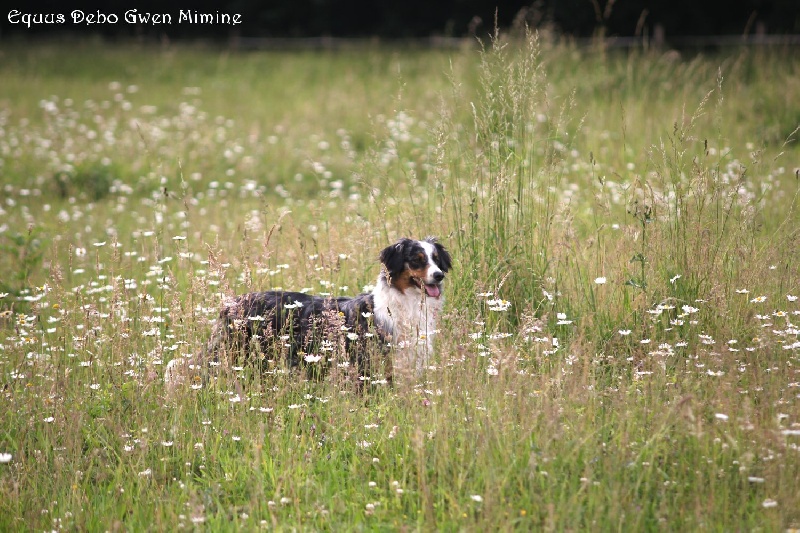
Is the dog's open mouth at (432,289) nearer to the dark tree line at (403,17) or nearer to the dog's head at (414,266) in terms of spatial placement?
the dog's head at (414,266)

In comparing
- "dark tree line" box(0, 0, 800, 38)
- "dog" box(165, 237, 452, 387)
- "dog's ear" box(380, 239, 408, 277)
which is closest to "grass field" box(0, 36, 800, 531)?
"dog" box(165, 237, 452, 387)

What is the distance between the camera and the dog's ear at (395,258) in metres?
4.86

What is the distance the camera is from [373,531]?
3135mm

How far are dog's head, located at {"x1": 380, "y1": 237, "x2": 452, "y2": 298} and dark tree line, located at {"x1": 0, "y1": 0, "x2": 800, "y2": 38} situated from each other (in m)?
13.2

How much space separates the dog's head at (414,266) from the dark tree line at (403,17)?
1315 cm

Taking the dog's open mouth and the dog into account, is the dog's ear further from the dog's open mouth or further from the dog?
the dog's open mouth

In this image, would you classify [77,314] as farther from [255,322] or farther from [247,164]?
[247,164]

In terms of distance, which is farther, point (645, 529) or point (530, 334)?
point (530, 334)

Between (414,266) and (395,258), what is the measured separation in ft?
0.51

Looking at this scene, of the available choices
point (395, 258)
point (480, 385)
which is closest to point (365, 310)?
point (395, 258)

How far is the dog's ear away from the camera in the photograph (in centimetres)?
486

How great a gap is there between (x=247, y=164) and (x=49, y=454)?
7.40 m

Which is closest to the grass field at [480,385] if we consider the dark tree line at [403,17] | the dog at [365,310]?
the dog at [365,310]

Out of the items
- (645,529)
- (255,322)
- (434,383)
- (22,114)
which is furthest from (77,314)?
(22,114)
